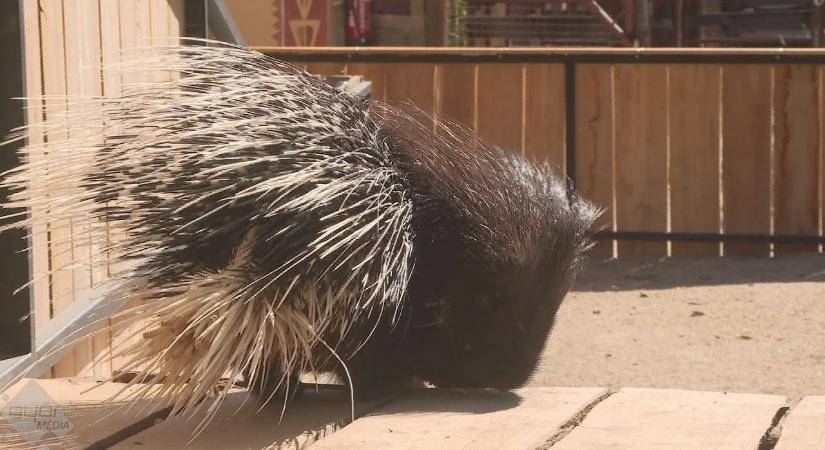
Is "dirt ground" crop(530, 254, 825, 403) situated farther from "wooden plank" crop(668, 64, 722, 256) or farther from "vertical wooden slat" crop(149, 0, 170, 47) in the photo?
"vertical wooden slat" crop(149, 0, 170, 47)

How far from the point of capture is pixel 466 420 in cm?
269

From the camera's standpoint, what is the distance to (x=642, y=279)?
7.02 meters

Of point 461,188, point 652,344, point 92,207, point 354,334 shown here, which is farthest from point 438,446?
point 652,344

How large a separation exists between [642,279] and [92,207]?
191 inches

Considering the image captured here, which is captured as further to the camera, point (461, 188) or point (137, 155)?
point (461, 188)

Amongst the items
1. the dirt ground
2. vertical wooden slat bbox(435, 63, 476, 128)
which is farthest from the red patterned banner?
the dirt ground

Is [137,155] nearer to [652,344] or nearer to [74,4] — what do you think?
[74,4]

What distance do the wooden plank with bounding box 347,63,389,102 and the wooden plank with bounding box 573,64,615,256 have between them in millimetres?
1163

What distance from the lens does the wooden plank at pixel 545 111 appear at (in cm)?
771

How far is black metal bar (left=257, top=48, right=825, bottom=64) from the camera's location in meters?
7.49

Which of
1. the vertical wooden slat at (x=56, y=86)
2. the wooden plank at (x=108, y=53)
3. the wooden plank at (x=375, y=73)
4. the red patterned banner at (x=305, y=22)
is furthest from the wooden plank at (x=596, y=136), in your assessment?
the red patterned banner at (x=305, y=22)

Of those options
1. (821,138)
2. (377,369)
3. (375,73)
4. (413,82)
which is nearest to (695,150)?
(821,138)

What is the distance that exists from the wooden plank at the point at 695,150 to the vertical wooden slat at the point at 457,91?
1181 millimetres

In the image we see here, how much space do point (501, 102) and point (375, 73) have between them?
31.0 inches
